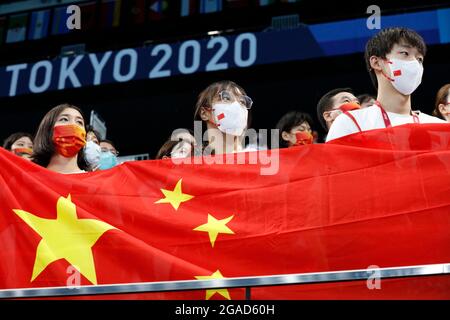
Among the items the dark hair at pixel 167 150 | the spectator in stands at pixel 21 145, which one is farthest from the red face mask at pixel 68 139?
the spectator in stands at pixel 21 145

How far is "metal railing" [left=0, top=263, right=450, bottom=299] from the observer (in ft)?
7.75

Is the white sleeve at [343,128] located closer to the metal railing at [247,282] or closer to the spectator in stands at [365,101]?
the metal railing at [247,282]

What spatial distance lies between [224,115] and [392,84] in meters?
1.10

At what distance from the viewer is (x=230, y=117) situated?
4.09 m

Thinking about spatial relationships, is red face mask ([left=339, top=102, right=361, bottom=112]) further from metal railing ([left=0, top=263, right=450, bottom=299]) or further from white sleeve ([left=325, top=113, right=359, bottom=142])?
metal railing ([left=0, top=263, right=450, bottom=299])

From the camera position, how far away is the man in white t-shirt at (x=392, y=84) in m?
3.32

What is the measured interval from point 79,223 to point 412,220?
1.52 metres

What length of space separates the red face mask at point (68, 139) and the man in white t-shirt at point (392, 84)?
145 cm

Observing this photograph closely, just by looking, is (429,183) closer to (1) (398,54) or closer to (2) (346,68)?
(1) (398,54)

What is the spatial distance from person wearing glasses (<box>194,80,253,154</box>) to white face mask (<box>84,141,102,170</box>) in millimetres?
786

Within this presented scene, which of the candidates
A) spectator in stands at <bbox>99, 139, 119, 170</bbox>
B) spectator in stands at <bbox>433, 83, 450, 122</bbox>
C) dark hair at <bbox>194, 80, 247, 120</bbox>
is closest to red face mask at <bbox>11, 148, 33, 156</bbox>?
spectator in stands at <bbox>99, 139, 119, 170</bbox>

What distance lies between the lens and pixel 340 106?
4289mm

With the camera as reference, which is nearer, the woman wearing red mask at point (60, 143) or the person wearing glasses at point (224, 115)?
the woman wearing red mask at point (60, 143)

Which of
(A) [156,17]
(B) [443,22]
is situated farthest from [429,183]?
(A) [156,17]
